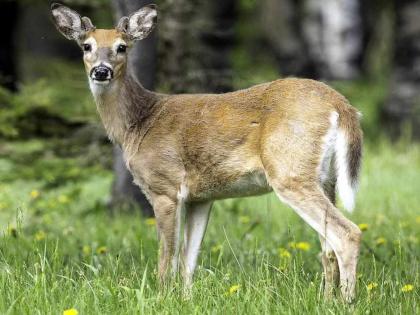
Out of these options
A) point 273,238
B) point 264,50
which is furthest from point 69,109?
point 264,50

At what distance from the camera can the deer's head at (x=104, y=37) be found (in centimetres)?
660

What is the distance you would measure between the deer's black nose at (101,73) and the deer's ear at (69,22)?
52cm

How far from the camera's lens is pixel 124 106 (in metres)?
7.03

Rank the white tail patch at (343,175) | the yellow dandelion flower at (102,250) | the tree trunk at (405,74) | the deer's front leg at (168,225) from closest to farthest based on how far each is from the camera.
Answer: the white tail patch at (343,175) → the deer's front leg at (168,225) → the yellow dandelion flower at (102,250) → the tree trunk at (405,74)

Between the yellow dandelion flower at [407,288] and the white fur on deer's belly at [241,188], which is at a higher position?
the white fur on deer's belly at [241,188]

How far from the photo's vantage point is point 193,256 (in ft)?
21.9

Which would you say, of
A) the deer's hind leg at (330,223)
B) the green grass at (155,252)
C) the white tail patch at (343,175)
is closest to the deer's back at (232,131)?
the white tail patch at (343,175)

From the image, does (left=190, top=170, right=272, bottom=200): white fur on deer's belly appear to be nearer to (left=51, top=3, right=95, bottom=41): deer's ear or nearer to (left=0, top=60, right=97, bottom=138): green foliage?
(left=51, top=3, right=95, bottom=41): deer's ear

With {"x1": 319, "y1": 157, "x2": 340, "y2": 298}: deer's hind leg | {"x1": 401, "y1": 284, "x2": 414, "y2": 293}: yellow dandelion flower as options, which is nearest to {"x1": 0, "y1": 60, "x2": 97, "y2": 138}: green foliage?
{"x1": 319, "y1": 157, "x2": 340, "y2": 298}: deer's hind leg

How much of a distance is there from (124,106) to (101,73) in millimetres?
571

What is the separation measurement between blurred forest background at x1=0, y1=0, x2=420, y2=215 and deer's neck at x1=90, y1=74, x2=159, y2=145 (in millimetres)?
647

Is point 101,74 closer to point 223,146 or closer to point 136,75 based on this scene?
point 223,146

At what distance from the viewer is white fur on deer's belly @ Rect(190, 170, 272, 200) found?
6.27 m

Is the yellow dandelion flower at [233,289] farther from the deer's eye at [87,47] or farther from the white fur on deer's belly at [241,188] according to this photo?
the deer's eye at [87,47]
